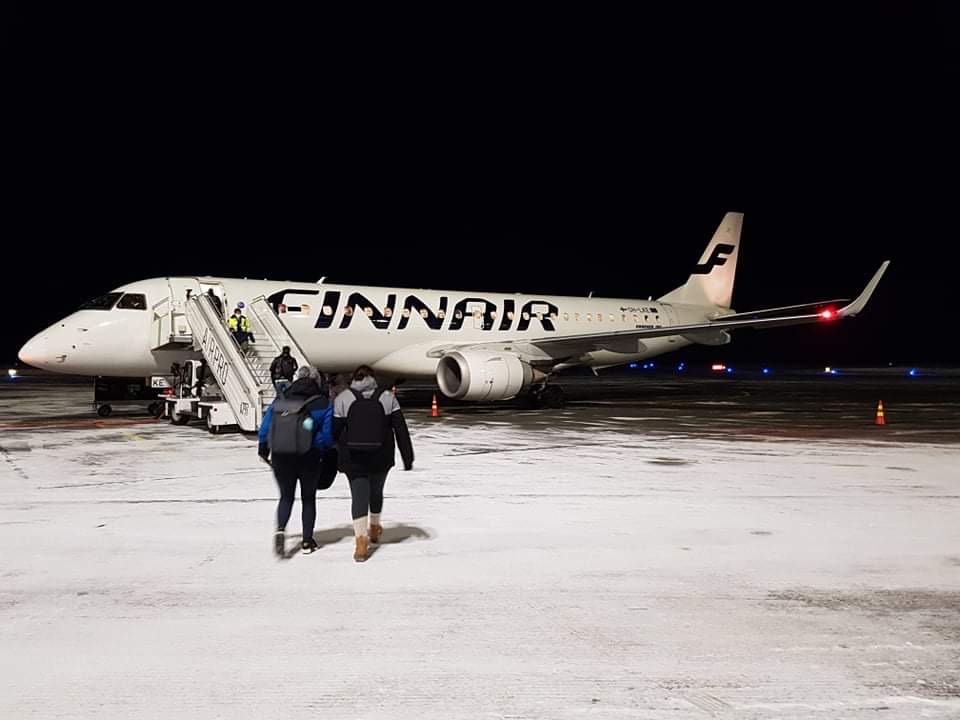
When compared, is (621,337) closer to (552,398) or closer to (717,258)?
(552,398)

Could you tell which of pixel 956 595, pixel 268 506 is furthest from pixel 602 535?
pixel 268 506

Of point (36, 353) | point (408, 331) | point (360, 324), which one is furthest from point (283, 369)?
point (408, 331)

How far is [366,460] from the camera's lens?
6500 mm

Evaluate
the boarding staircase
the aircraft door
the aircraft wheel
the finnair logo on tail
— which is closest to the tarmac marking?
the boarding staircase

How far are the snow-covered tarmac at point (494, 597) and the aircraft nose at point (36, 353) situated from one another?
736 centimetres

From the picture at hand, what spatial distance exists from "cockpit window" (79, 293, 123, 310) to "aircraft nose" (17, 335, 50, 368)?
1179 mm

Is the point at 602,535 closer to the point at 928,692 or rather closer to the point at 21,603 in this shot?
the point at 928,692

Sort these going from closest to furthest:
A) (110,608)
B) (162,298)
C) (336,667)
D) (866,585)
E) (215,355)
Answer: (336,667) → (110,608) → (866,585) → (215,355) → (162,298)

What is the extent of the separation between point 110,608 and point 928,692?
14.8ft

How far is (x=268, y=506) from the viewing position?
28.2ft

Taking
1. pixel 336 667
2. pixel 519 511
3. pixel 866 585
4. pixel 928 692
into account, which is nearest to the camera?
pixel 928 692

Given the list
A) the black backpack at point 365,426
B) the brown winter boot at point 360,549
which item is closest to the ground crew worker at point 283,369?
the black backpack at point 365,426

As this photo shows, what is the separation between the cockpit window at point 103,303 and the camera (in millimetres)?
18031

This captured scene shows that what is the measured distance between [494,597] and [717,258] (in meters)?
26.6
